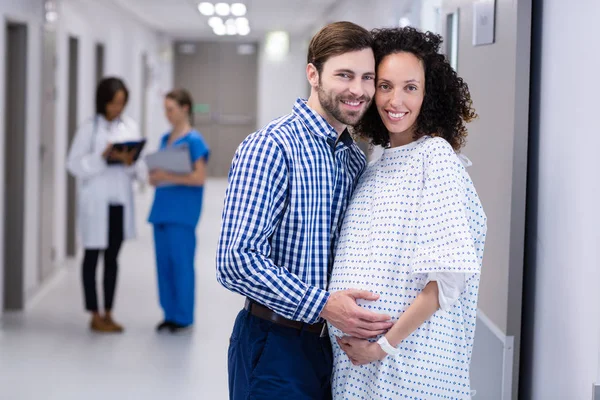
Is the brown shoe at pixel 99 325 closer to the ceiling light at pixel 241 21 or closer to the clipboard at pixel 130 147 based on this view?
the clipboard at pixel 130 147

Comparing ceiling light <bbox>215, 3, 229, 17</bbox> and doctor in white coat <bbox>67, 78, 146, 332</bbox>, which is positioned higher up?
ceiling light <bbox>215, 3, 229, 17</bbox>

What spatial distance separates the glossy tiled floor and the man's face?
238cm

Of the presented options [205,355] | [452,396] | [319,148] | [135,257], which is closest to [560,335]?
[452,396]

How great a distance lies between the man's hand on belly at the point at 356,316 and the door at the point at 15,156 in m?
4.21

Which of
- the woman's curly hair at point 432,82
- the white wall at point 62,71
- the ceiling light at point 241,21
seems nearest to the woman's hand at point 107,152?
the white wall at point 62,71

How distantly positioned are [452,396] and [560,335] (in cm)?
42

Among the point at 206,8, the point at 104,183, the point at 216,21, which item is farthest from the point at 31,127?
the point at 216,21

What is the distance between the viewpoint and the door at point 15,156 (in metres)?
5.43

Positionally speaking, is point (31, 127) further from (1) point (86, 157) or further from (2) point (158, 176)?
(2) point (158, 176)

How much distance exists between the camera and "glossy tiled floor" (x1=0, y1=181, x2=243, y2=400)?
13.0 ft

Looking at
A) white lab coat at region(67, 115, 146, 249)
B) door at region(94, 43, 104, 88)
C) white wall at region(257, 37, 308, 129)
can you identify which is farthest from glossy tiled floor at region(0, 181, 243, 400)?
white wall at region(257, 37, 308, 129)

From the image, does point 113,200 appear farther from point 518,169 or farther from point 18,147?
point 518,169

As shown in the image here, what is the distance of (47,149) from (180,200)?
1746 millimetres

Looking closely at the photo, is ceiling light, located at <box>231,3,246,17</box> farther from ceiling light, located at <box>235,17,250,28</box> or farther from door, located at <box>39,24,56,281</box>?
door, located at <box>39,24,56,281</box>
